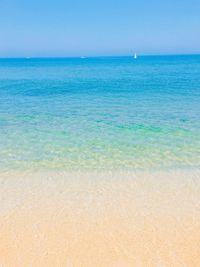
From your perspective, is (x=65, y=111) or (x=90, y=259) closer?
(x=90, y=259)

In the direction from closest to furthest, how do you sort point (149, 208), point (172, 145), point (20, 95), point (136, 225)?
1. point (136, 225)
2. point (149, 208)
3. point (172, 145)
4. point (20, 95)

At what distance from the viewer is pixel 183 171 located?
6.99 metres

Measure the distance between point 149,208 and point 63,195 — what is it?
152cm

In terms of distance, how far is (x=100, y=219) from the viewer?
504 cm

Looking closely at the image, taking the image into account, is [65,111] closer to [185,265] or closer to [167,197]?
[167,197]

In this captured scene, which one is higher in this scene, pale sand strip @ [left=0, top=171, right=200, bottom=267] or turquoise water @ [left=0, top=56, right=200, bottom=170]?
turquoise water @ [left=0, top=56, right=200, bottom=170]

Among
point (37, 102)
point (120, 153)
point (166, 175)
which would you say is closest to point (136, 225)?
point (166, 175)

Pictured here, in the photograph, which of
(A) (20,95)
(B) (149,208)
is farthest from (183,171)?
(A) (20,95)

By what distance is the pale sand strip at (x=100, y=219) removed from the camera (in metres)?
4.15

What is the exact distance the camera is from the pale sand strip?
4148mm

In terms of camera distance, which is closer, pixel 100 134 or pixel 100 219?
pixel 100 219

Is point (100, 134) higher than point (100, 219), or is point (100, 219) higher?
point (100, 134)

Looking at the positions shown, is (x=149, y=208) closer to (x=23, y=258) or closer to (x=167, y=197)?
(x=167, y=197)

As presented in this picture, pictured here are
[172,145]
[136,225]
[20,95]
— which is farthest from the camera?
[20,95]
